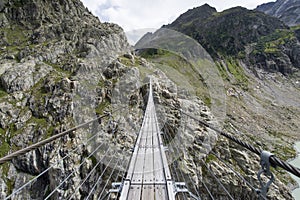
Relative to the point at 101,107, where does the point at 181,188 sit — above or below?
below

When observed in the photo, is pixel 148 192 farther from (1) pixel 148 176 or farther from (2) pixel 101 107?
(2) pixel 101 107

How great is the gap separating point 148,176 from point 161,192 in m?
0.59

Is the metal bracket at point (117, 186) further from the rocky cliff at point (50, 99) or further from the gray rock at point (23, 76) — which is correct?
the gray rock at point (23, 76)

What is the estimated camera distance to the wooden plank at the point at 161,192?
3.41 meters

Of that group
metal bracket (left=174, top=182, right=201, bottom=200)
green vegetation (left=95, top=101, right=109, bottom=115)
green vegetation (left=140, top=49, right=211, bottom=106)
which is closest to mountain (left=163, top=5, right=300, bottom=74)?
green vegetation (left=140, top=49, right=211, bottom=106)

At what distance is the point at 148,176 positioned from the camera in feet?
13.5

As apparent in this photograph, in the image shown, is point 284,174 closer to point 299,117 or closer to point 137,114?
point 137,114

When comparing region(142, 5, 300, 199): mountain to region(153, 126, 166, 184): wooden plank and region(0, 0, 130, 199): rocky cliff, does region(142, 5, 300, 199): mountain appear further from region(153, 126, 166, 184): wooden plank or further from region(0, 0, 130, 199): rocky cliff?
region(153, 126, 166, 184): wooden plank

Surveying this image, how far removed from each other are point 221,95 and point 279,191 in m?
50.8

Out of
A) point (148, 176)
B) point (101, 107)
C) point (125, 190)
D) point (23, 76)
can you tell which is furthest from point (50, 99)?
point (125, 190)

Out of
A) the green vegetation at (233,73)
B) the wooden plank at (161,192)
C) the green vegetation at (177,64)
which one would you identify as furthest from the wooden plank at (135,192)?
the green vegetation at (233,73)

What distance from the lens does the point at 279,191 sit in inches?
645

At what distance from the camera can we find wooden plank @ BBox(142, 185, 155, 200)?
3.42 meters

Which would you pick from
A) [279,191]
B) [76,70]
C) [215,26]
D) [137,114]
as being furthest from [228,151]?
[215,26]
